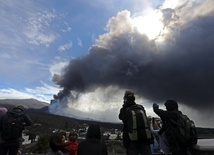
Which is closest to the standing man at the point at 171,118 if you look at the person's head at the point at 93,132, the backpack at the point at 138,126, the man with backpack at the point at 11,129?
the backpack at the point at 138,126

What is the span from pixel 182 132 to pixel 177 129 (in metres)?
0.13

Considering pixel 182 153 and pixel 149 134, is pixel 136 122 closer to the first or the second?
pixel 149 134

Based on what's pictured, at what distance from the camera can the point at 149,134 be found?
604 centimetres

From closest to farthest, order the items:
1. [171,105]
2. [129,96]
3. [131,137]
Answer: [131,137]
[171,105]
[129,96]

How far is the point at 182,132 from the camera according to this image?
579 cm

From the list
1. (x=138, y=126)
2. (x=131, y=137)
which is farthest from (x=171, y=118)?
(x=131, y=137)

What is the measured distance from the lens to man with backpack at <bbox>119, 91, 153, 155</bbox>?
599cm

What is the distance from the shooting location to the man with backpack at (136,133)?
599 centimetres

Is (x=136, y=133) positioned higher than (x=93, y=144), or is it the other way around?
(x=136, y=133)

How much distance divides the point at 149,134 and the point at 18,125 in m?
3.35

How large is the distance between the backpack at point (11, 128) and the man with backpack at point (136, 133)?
9.19ft

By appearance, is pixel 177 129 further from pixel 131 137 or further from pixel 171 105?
pixel 131 137

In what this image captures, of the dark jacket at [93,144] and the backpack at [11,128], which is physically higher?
the backpack at [11,128]

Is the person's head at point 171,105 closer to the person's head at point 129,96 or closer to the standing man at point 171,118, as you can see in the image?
the standing man at point 171,118
